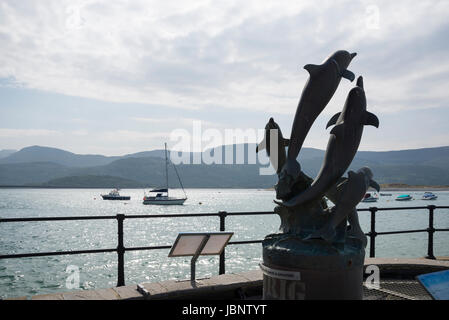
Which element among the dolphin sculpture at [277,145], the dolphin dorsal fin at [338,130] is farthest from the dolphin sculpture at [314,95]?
the dolphin dorsal fin at [338,130]

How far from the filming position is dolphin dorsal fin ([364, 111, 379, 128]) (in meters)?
4.25

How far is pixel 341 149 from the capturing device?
4.23 m

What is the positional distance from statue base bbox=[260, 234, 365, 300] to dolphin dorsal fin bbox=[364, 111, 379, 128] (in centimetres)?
127

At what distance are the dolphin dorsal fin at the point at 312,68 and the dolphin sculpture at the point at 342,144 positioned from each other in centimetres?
43

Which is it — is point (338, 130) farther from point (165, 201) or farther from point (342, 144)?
point (165, 201)

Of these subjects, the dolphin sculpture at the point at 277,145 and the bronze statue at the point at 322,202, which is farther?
the dolphin sculpture at the point at 277,145

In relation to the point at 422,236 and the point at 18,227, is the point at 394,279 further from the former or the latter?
the point at 18,227

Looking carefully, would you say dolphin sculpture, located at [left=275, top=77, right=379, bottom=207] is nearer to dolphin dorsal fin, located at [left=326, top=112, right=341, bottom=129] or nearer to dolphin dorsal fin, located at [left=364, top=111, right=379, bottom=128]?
dolphin dorsal fin, located at [left=364, top=111, right=379, bottom=128]

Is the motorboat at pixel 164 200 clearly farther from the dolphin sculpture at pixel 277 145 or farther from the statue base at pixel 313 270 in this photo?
the statue base at pixel 313 270

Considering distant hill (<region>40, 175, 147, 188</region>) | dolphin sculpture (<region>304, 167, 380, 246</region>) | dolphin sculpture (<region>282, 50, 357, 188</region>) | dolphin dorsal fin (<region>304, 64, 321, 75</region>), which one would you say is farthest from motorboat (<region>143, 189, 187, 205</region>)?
distant hill (<region>40, 175, 147, 188</region>)

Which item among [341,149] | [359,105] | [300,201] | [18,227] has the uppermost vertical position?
[359,105]

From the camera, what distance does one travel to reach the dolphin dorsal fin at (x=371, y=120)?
4.25 m
